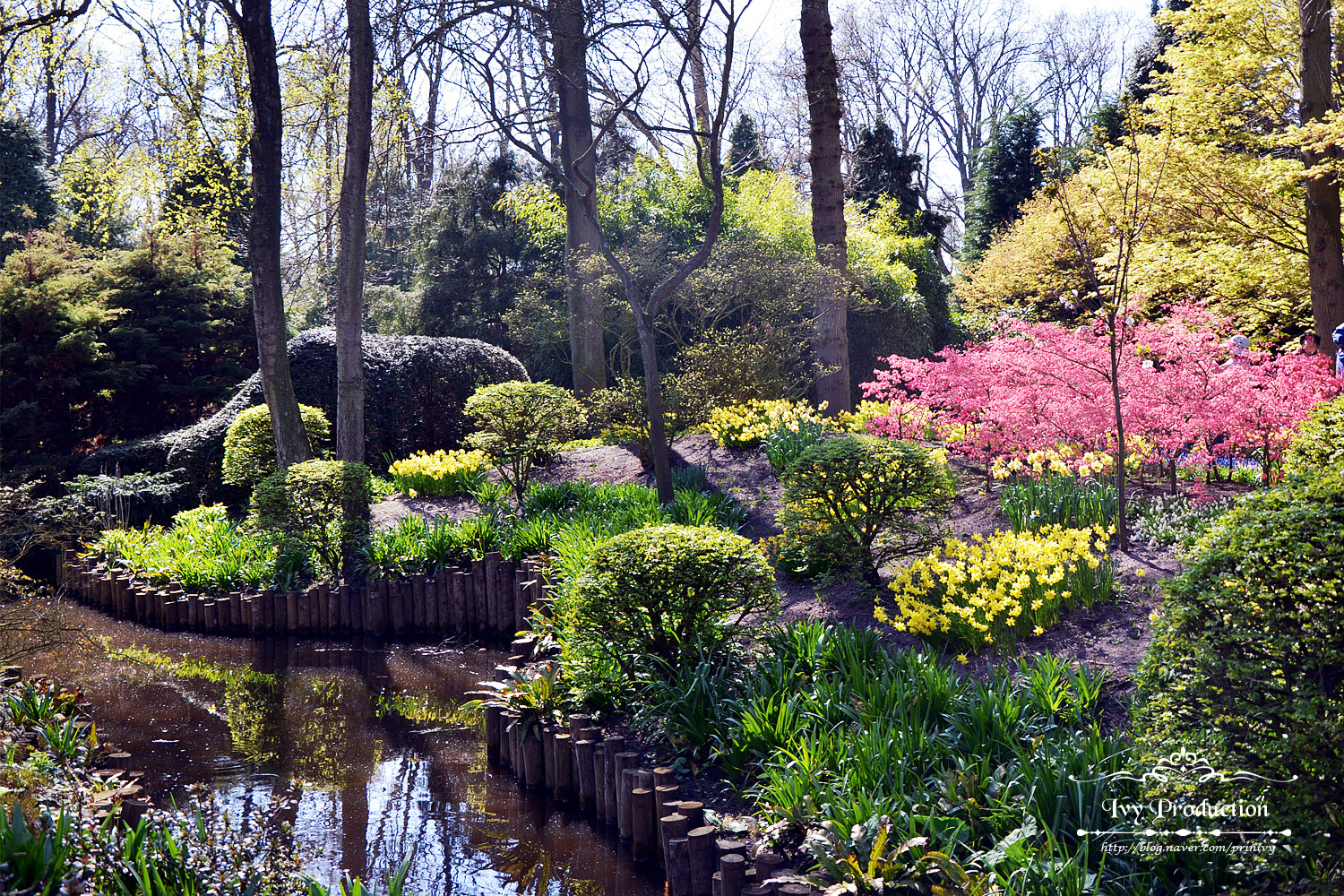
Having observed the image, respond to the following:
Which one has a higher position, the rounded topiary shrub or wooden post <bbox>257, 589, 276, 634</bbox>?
the rounded topiary shrub

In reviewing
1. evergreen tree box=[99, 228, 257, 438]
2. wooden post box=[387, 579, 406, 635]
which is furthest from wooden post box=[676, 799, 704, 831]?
evergreen tree box=[99, 228, 257, 438]

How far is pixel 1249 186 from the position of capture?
1171 centimetres

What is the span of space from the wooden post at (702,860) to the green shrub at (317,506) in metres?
5.98

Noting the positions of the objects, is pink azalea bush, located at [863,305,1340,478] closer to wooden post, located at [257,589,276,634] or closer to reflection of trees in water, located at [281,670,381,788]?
reflection of trees in water, located at [281,670,381,788]

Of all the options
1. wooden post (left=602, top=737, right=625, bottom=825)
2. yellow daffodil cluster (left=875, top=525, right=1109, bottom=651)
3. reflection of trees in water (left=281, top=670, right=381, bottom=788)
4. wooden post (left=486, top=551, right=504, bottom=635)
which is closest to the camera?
wooden post (left=602, top=737, right=625, bottom=825)

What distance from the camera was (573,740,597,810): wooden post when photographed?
4645 mm

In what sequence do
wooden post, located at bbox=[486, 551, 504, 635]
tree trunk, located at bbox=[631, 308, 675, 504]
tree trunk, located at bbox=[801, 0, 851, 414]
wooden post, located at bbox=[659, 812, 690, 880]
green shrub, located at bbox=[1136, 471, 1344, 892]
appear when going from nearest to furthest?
green shrub, located at bbox=[1136, 471, 1344, 892] < wooden post, located at bbox=[659, 812, 690, 880] < wooden post, located at bbox=[486, 551, 504, 635] < tree trunk, located at bbox=[631, 308, 675, 504] < tree trunk, located at bbox=[801, 0, 851, 414]

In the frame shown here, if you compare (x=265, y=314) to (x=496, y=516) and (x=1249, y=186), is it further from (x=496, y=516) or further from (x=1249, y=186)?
(x=1249, y=186)

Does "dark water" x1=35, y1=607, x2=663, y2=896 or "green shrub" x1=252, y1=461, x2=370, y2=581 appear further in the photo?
"green shrub" x1=252, y1=461, x2=370, y2=581

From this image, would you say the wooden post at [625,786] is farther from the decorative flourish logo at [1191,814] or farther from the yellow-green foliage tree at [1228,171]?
the yellow-green foliage tree at [1228,171]

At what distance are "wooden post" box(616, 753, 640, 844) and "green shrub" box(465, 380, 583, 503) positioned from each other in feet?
18.5

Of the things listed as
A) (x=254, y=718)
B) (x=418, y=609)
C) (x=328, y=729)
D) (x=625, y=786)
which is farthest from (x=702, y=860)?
(x=418, y=609)

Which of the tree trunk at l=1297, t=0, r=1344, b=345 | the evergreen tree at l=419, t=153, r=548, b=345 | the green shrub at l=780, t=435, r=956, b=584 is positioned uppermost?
the evergreen tree at l=419, t=153, r=548, b=345

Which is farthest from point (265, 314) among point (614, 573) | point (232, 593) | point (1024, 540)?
point (1024, 540)
